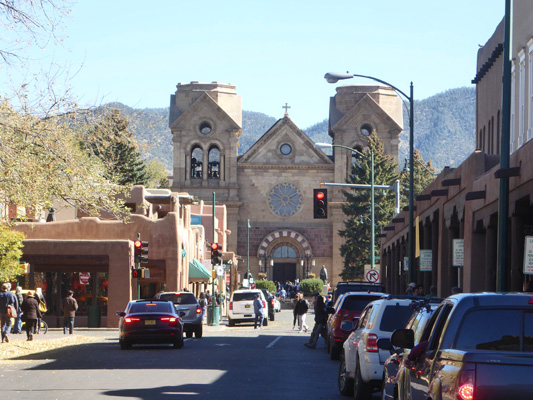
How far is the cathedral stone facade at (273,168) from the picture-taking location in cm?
9200

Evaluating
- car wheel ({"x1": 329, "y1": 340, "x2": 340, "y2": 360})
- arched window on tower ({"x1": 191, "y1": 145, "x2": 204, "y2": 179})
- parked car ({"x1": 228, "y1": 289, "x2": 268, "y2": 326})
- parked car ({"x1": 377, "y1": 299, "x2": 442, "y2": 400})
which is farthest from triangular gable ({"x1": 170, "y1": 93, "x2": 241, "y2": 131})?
parked car ({"x1": 377, "y1": 299, "x2": 442, "y2": 400})

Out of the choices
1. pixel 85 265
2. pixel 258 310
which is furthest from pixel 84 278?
pixel 258 310

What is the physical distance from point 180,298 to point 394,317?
2118 centimetres

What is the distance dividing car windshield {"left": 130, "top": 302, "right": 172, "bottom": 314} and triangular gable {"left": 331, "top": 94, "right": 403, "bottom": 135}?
63.3 m

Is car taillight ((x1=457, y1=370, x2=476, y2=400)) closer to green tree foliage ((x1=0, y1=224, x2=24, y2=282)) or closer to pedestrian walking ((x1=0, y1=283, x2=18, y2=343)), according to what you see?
pedestrian walking ((x1=0, y1=283, x2=18, y2=343))

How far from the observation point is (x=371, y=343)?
14.8 meters

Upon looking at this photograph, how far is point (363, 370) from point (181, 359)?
382 inches

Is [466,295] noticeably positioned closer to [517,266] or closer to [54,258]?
[517,266]

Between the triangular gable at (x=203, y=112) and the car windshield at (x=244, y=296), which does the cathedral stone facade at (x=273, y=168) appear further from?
the car windshield at (x=244, y=296)

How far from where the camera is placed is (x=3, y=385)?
17.3 m

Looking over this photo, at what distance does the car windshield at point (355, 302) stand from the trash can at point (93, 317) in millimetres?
21938

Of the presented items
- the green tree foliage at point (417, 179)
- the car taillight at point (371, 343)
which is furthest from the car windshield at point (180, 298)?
the green tree foliage at point (417, 179)

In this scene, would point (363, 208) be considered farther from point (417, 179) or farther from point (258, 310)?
point (258, 310)

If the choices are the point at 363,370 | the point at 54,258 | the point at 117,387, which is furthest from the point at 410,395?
the point at 54,258
